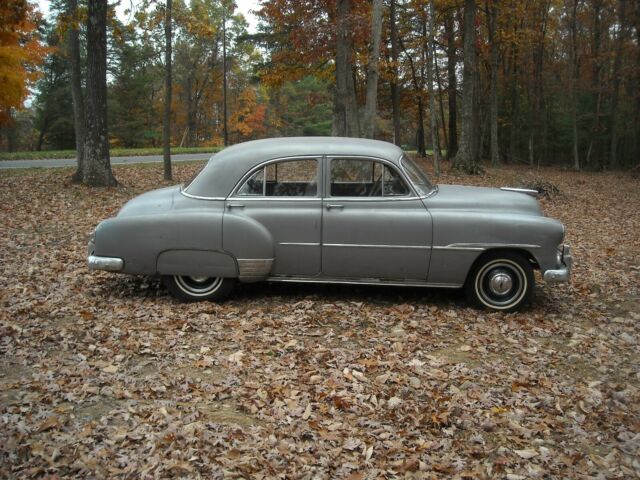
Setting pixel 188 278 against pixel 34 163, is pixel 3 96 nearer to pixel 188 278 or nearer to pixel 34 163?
pixel 34 163

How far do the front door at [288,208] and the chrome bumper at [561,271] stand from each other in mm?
2504

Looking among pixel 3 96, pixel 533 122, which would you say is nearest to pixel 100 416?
pixel 3 96

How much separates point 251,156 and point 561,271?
3.66 m

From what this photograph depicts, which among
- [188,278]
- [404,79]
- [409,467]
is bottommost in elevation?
[409,467]

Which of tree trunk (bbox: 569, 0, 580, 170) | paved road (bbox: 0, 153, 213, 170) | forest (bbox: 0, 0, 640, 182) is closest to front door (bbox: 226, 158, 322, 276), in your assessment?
forest (bbox: 0, 0, 640, 182)

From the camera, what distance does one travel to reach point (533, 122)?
3528cm

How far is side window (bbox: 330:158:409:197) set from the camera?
21.3 feet

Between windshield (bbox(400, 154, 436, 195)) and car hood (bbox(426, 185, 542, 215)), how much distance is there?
12cm

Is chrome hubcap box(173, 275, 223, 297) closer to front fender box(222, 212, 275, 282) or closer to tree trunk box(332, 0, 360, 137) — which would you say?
front fender box(222, 212, 275, 282)

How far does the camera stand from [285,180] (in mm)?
Result: 6613

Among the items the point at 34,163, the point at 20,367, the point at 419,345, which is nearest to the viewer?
the point at 20,367

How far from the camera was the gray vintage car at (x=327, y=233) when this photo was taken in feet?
20.7

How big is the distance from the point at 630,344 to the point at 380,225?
9.10 feet

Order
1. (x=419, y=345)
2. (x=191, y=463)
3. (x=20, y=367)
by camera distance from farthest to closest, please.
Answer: (x=419, y=345) → (x=20, y=367) → (x=191, y=463)
